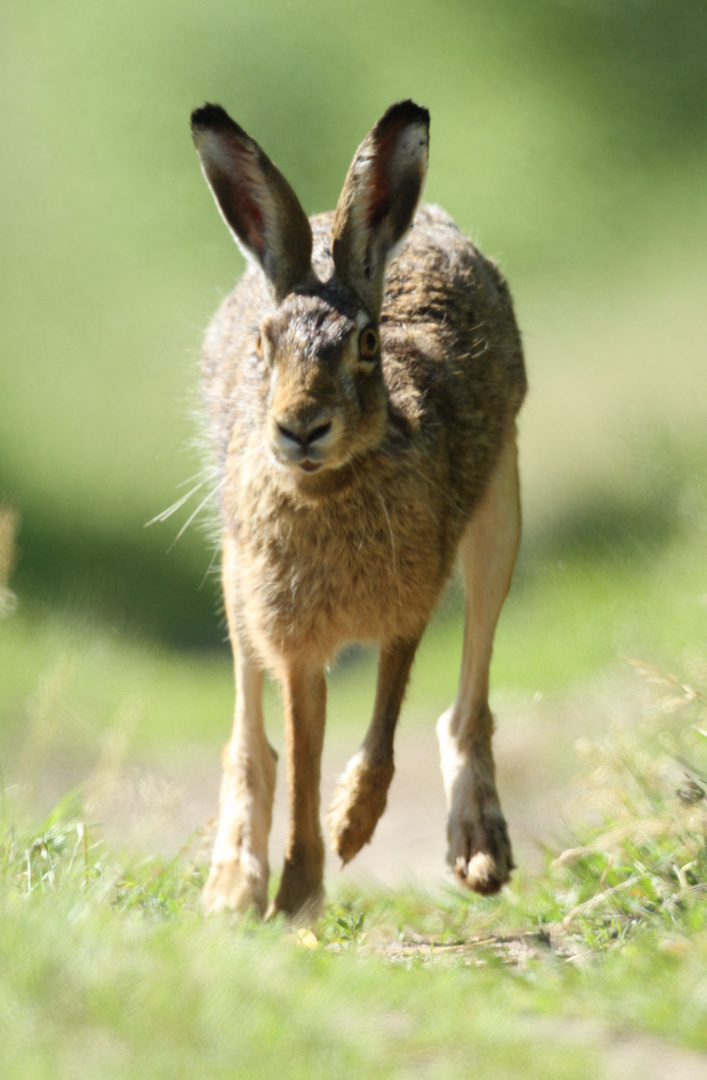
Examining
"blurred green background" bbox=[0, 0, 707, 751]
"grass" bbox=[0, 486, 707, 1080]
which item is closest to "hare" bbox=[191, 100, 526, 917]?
"grass" bbox=[0, 486, 707, 1080]

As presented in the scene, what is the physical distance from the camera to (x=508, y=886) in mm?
5211

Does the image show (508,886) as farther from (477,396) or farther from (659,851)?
(477,396)

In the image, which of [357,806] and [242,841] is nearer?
[357,806]

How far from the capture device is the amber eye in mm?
4375

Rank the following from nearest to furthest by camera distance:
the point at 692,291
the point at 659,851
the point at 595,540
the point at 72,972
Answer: the point at 72,972 → the point at 659,851 → the point at 595,540 → the point at 692,291

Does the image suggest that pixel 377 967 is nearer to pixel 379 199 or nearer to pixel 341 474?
pixel 341 474

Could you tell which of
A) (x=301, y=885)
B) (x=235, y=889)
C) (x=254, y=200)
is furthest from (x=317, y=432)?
(x=235, y=889)

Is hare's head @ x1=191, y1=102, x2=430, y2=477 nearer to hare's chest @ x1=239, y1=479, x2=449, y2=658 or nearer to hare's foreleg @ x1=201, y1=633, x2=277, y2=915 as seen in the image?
hare's chest @ x1=239, y1=479, x2=449, y2=658

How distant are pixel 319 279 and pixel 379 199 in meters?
0.34

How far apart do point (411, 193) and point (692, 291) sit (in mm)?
7549

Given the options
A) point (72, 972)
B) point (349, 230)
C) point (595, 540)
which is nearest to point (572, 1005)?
point (72, 972)

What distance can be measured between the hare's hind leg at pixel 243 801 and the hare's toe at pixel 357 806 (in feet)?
1.45

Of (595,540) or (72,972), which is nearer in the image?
(72,972)

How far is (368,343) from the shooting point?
14.5ft
